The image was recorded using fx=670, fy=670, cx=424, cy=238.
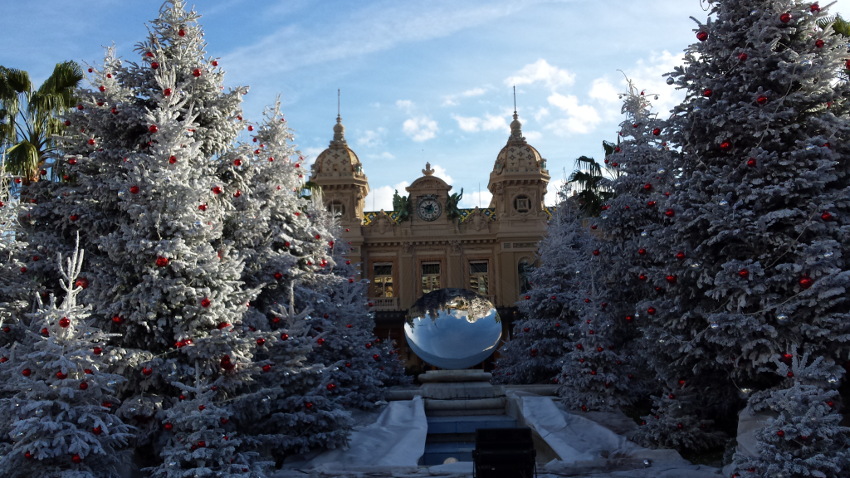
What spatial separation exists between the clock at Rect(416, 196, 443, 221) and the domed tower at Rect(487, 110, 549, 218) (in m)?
3.53

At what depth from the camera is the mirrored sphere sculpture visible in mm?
16141

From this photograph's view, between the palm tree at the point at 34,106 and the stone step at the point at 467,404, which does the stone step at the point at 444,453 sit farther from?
the palm tree at the point at 34,106

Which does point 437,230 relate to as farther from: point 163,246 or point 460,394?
point 163,246

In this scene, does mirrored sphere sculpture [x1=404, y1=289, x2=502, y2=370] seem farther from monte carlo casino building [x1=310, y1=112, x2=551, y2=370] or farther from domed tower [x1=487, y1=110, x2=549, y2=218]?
domed tower [x1=487, y1=110, x2=549, y2=218]

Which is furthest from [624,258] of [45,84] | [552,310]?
[45,84]

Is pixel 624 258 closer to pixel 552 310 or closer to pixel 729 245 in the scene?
pixel 729 245

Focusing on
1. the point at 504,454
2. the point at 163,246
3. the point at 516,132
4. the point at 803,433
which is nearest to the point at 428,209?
the point at 516,132

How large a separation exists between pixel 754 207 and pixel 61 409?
9.51 m

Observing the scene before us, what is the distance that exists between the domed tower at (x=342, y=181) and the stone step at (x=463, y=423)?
23.4 m

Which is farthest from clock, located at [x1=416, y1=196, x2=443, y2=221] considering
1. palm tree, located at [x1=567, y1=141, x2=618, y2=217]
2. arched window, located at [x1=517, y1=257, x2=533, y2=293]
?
palm tree, located at [x1=567, y1=141, x2=618, y2=217]

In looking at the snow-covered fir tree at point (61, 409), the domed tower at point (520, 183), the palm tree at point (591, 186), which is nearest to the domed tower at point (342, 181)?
the domed tower at point (520, 183)

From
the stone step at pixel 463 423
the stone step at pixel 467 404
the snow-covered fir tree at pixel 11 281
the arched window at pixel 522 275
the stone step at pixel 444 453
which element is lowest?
the stone step at pixel 444 453

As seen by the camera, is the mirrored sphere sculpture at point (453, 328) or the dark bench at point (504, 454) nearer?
the dark bench at point (504, 454)

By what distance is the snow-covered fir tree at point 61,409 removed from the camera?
7902mm
